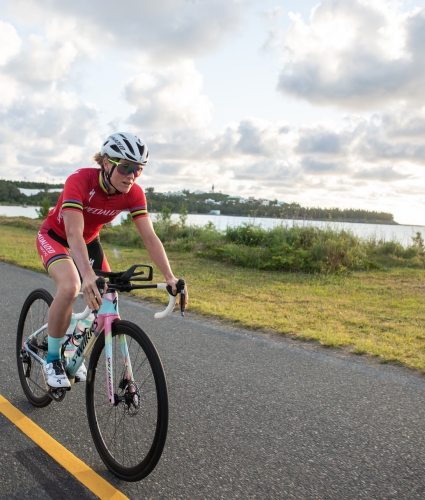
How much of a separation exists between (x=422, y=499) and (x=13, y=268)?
1173 cm

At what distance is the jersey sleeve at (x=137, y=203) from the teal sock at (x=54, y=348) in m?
1.14

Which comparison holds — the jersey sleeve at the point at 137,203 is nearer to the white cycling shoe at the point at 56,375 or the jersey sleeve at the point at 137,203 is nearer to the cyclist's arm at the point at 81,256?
the cyclist's arm at the point at 81,256

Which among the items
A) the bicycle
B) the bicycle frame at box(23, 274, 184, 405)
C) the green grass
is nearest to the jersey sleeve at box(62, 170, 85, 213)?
the bicycle

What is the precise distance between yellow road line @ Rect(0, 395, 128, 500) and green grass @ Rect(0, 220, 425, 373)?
3798mm

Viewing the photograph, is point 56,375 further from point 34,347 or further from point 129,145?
point 129,145

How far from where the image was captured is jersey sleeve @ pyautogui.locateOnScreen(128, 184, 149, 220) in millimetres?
3977

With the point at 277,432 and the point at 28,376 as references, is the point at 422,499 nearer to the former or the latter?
the point at 277,432

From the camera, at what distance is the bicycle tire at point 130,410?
2.89 m

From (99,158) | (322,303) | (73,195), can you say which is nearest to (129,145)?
(99,158)

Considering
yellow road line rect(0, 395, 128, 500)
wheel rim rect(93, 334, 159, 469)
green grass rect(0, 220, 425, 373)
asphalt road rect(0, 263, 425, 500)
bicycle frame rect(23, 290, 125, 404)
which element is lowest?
yellow road line rect(0, 395, 128, 500)

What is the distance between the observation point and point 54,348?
3811 mm

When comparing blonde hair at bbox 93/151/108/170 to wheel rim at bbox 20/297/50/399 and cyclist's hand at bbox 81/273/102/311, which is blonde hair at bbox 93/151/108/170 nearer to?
cyclist's hand at bbox 81/273/102/311

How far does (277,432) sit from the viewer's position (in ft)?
12.6

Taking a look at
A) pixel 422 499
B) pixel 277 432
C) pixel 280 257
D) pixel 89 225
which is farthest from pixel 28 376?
pixel 280 257
